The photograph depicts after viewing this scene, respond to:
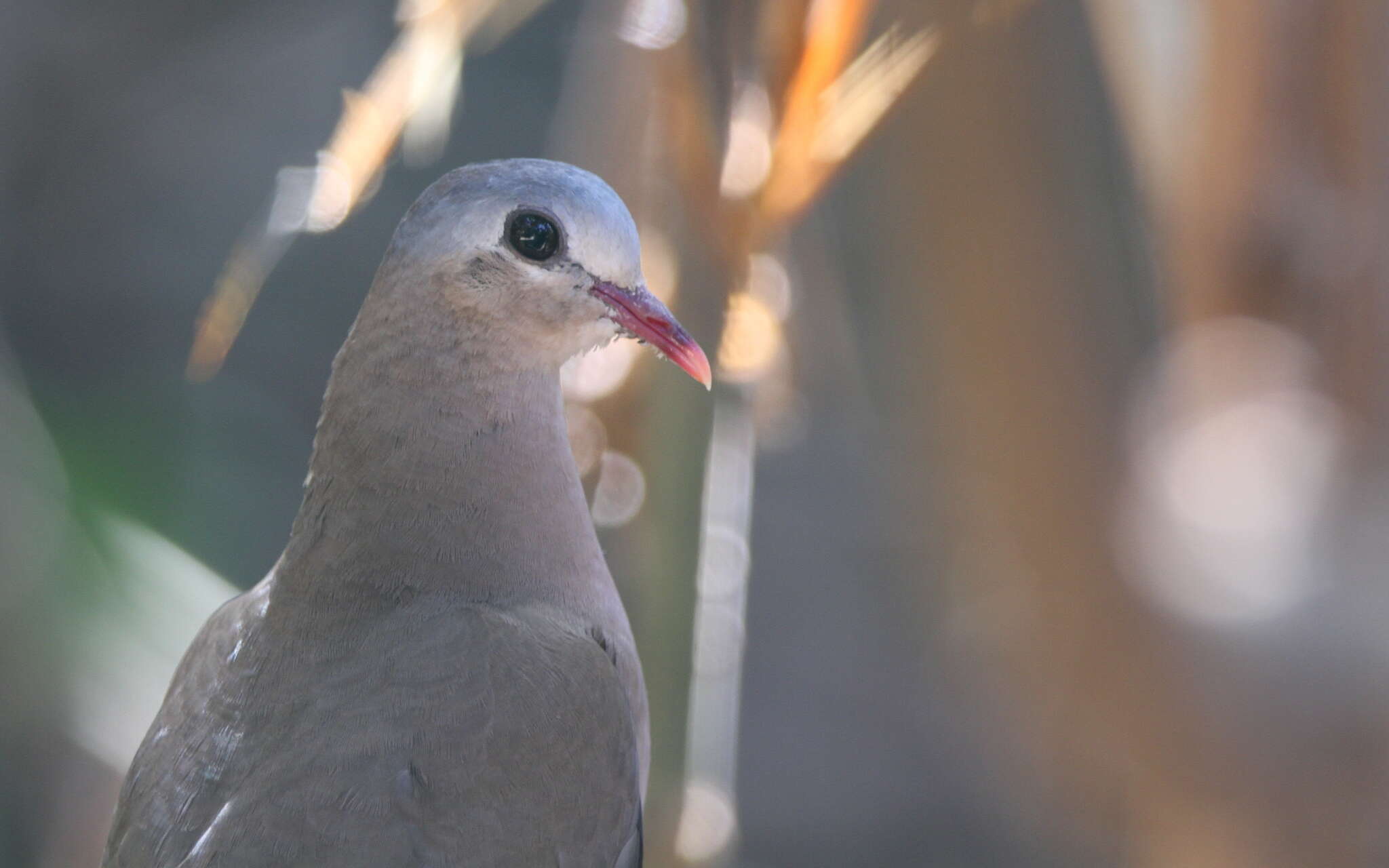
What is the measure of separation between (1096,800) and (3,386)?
269 cm

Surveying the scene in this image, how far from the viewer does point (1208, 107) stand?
4.96ft

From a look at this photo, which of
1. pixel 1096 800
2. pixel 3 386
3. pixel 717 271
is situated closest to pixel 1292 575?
pixel 1096 800

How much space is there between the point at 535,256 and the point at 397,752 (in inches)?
17.4

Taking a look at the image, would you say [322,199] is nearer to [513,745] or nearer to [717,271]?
[717,271]

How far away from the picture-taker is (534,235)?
1194 mm

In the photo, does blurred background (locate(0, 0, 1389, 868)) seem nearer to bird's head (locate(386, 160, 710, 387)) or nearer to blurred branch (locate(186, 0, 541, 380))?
blurred branch (locate(186, 0, 541, 380))

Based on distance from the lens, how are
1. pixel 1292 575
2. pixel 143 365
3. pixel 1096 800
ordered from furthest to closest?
1. pixel 143 365
2. pixel 1096 800
3. pixel 1292 575

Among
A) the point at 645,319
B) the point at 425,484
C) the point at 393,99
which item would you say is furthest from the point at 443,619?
the point at 393,99

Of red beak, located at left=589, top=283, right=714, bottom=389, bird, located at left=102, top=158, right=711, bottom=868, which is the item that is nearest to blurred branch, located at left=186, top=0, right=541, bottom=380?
bird, located at left=102, top=158, right=711, bottom=868

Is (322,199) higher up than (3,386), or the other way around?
(322,199)

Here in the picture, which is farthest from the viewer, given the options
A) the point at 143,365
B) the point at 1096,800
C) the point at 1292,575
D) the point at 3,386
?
the point at 143,365

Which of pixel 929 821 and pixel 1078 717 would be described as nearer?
pixel 1078 717

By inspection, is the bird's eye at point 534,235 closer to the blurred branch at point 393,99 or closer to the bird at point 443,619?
the bird at point 443,619

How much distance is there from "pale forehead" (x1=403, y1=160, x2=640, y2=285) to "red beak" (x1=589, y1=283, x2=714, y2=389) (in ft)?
0.05
